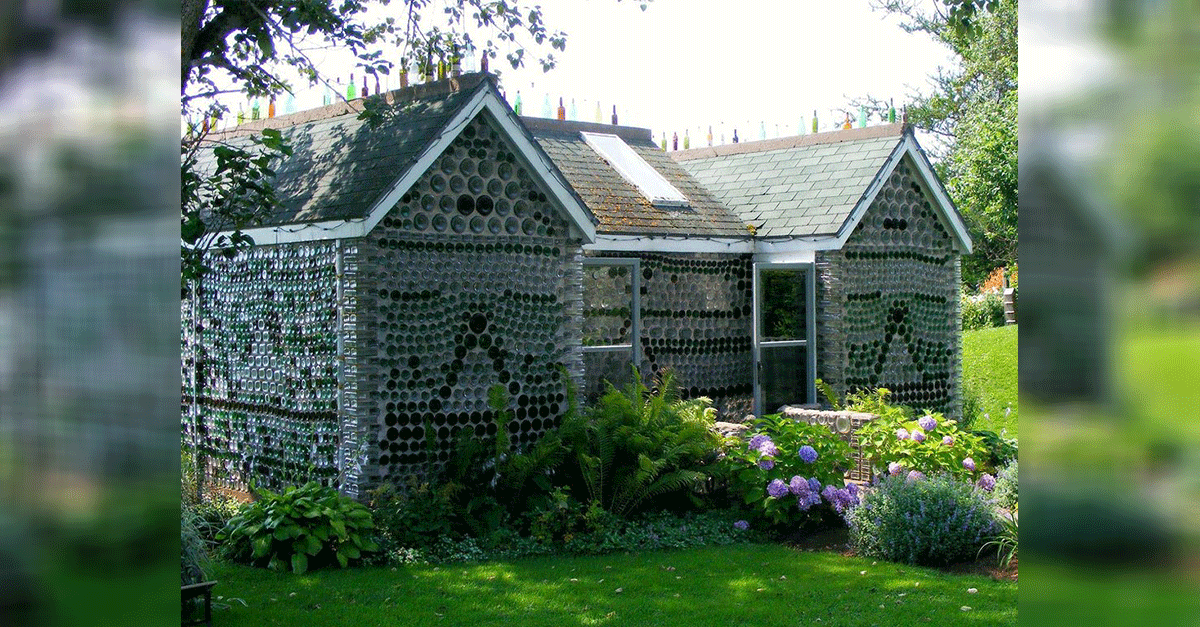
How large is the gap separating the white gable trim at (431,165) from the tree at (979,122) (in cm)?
654

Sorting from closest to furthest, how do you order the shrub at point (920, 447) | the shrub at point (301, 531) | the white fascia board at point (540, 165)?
the shrub at point (301, 531) → the shrub at point (920, 447) → the white fascia board at point (540, 165)

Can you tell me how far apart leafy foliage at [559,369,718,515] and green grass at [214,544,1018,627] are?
1064mm

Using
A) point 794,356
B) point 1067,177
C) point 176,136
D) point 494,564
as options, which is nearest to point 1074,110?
point 1067,177

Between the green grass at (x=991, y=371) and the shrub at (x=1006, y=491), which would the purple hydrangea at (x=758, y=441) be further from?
the green grass at (x=991, y=371)

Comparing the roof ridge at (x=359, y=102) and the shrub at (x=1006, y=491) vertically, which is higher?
the roof ridge at (x=359, y=102)

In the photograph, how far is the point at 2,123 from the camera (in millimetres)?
1019

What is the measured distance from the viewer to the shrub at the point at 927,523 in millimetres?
9367

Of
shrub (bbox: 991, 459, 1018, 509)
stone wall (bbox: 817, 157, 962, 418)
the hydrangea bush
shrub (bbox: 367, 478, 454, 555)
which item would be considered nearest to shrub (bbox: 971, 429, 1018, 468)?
shrub (bbox: 991, 459, 1018, 509)

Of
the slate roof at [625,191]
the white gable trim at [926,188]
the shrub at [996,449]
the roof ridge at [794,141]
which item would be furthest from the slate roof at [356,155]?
the roof ridge at [794,141]

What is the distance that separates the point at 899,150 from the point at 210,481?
10.2 meters

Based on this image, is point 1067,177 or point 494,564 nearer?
point 1067,177

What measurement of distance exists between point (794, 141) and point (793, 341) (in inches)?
146

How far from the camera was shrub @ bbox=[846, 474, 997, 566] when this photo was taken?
937cm

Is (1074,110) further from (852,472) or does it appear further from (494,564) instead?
(852,472)
